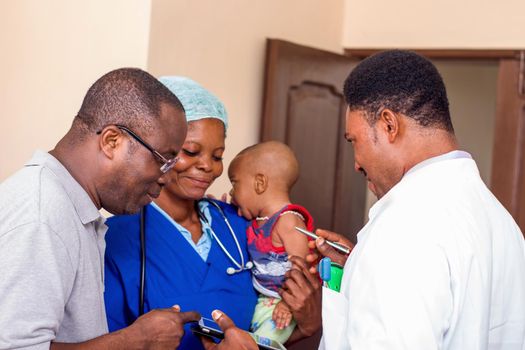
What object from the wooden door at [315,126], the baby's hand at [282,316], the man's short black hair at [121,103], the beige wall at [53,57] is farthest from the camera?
the wooden door at [315,126]

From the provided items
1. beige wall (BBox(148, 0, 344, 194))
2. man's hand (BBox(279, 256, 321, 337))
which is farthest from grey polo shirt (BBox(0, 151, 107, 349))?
beige wall (BBox(148, 0, 344, 194))

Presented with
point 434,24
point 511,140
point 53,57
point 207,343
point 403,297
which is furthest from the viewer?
point 434,24

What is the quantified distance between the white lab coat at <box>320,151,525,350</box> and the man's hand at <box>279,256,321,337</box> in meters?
0.63

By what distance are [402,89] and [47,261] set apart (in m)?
0.75

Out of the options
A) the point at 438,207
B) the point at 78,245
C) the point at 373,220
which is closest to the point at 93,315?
the point at 78,245

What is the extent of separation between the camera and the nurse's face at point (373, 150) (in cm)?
156

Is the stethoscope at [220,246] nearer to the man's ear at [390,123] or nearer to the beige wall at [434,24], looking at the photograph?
the man's ear at [390,123]

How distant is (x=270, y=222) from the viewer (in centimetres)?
241

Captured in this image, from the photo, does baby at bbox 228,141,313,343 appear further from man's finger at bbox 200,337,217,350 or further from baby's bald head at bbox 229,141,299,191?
man's finger at bbox 200,337,217,350

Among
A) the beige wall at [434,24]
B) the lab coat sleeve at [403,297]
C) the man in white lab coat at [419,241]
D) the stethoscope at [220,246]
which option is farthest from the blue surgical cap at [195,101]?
the beige wall at [434,24]

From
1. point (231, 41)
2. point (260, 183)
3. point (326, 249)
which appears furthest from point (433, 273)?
point (231, 41)

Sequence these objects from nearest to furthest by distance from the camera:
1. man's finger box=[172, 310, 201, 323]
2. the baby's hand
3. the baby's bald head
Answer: man's finger box=[172, 310, 201, 323]
the baby's hand
the baby's bald head

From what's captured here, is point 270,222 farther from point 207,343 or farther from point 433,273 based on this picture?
point 433,273

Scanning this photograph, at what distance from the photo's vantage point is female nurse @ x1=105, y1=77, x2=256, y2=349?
2.02 meters
